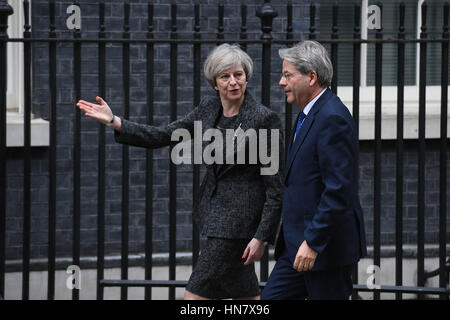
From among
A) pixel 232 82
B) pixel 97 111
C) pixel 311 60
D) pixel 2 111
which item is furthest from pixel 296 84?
pixel 2 111

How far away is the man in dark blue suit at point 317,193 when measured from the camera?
469 centimetres

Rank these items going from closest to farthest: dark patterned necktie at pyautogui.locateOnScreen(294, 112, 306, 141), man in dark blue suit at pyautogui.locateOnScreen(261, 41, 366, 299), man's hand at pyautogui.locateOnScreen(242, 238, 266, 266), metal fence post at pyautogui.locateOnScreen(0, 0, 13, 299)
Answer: man in dark blue suit at pyautogui.locateOnScreen(261, 41, 366, 299), dark patterned necktie at pyautogui.locateOnScreen(294, 112, 306, 141), man's hand at pyautogui.locateOnScreen(242, 238, 266, 266), metal fence post at pyautogui.locateOnScreen(0, 0, 13, 299)

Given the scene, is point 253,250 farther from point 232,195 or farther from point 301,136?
point 301,136

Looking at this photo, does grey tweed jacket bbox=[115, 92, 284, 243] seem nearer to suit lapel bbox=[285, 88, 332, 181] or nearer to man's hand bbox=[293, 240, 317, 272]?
suit lapel bbox=[285, 88, 332, 181]

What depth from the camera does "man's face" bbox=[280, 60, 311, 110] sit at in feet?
16.2

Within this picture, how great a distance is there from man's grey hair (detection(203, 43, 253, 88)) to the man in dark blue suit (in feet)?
1.37

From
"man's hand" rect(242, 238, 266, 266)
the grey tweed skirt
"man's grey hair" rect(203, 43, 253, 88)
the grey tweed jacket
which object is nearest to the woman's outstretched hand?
the grey tweed jacket

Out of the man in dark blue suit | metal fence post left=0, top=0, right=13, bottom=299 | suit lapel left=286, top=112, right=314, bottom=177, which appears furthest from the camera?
metal fence post left=0, top=0, right=13, bottom=299

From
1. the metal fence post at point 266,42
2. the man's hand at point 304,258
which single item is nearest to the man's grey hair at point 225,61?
the metal fence post at point 266,42

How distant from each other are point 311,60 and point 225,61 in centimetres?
59

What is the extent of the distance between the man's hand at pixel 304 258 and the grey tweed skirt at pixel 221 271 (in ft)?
2.32

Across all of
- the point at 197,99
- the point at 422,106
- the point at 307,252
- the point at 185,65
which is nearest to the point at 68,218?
Answer: the point at 185,65

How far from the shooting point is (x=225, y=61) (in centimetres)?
535

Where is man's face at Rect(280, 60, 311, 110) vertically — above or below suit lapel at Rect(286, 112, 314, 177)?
above
